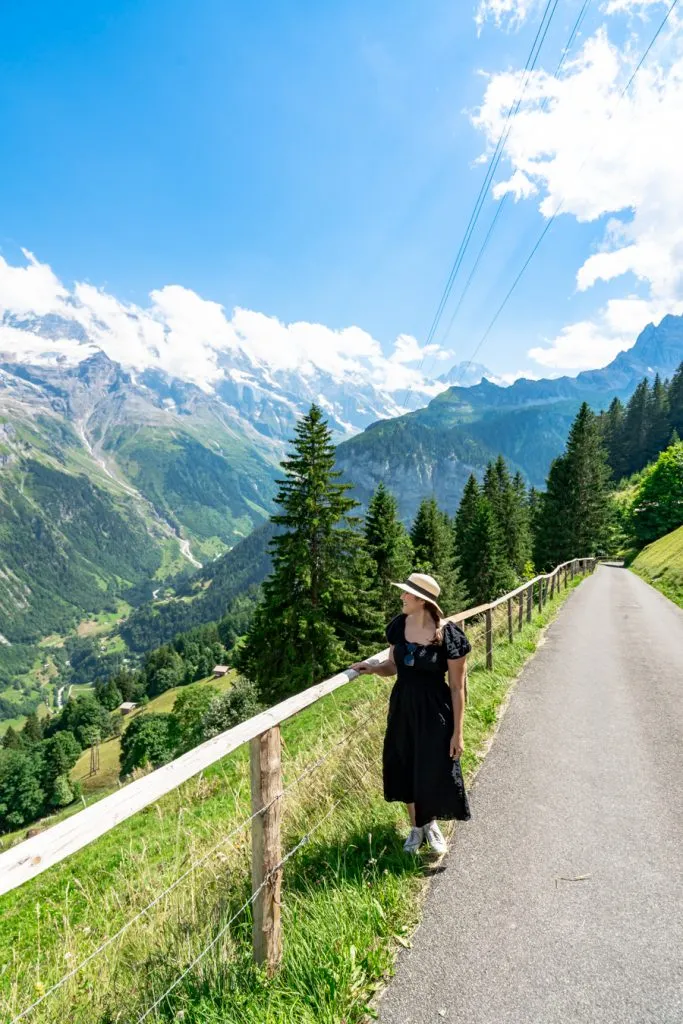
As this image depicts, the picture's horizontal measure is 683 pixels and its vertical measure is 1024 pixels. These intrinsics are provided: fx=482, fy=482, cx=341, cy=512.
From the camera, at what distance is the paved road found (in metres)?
2.86

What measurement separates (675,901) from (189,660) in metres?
144

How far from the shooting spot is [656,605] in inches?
793

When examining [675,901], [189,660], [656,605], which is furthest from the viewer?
[189,660]

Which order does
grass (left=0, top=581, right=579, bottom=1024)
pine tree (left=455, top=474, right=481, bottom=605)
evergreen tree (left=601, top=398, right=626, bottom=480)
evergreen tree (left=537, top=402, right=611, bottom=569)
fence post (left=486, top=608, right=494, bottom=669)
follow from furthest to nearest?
Result: 1. evergreen tree (left=601, top=398, right=626, bottom=480)
2. evergreen tree (left=537, top=402, right=611, bottom=569)
3. pine tree (left=455, top=474, right=481, bottom=605)
4. fence post (left=486, top=608, right=494, bottom=669)
5. grass (left=0, top=581, right=579, bottom=1024)

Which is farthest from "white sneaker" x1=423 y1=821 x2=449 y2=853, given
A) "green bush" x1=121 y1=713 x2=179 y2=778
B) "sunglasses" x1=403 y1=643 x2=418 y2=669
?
"green bush" x1=121 y1=713 x2=179 y2=778

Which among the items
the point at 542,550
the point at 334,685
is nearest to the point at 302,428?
the point at 334,685

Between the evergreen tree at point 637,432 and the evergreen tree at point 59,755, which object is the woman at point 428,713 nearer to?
the evergreen tree at point 59,755

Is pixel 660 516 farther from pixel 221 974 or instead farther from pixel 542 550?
pixel 221 974

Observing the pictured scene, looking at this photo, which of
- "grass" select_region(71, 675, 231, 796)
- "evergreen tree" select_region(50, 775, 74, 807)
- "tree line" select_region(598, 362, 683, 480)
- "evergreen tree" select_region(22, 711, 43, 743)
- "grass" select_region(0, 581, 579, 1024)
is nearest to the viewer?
"grass" select_region(0, 581, 579, 1024)

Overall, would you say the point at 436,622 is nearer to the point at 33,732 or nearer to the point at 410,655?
the point at 410,655

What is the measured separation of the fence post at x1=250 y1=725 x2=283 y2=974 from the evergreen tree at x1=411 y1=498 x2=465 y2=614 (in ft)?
112

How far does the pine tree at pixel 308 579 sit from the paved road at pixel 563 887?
16.4 meters

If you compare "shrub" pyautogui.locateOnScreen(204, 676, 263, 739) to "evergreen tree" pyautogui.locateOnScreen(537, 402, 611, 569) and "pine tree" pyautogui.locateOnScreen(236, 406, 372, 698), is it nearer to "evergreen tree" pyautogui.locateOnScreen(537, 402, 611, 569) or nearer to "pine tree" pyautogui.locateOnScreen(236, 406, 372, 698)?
"pine tree" pyautogui.locateOnScreen(236, 406, 372, 698)

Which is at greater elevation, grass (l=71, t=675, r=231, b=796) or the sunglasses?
the sunglasses
